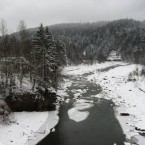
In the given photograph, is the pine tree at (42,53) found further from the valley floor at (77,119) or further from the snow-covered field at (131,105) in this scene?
the snow-covered field at (131,105)

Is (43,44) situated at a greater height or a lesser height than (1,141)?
greater

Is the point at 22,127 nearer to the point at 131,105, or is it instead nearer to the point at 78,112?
the point at 78,112

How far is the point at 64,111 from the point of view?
31953 mm

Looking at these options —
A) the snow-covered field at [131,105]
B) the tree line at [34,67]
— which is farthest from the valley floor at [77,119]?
the tree line at [34,67]

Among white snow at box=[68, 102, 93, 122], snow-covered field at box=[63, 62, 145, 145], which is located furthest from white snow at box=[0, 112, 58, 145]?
snow-covered field at box=[63, 62, 145, 145]

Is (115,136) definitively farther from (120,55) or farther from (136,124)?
(120,55)

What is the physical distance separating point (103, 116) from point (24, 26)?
1838 inches

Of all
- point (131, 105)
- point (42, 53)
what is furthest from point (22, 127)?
point (131, 105)

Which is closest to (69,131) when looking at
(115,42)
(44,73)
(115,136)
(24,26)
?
(115,136)

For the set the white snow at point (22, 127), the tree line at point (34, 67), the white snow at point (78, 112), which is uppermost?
the tree line at point (34, 67)

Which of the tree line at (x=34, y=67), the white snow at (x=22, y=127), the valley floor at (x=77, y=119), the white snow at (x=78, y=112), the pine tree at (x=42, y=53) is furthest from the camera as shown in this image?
the pine tree at (x=42, y=53)

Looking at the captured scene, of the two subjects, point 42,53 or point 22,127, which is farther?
point 42,53

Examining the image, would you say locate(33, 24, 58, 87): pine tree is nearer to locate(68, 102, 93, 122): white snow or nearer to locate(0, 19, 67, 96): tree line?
locate(0, 19, 67, 96): tree line

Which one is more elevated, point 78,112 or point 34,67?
point 34,67
